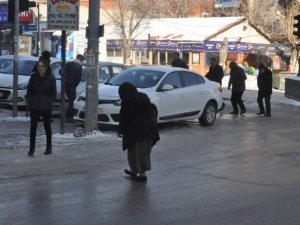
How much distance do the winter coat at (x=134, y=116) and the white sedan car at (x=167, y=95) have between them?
14.8 ft

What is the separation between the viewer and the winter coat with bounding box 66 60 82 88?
50.4ft

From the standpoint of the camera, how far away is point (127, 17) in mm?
58000

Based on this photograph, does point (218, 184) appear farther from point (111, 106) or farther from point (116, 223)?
point (111, 106)

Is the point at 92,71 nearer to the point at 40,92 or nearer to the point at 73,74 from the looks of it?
the point at 73,74

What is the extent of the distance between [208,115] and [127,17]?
4300 centimetres

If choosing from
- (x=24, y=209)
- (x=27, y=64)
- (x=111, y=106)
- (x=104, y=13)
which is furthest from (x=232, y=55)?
(x=24, y=209)

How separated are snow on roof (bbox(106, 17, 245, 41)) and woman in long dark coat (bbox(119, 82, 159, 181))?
4466cm

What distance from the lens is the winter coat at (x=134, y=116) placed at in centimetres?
878

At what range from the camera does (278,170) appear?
10.0 m

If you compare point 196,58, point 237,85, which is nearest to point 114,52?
point 196,58

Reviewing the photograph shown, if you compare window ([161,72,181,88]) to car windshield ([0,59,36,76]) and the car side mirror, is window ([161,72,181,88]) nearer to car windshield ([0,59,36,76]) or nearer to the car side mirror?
the car side mirror

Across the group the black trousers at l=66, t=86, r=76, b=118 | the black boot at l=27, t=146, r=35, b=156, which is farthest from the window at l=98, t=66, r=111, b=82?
the black boot at l=27, t=146, r=35, b=156

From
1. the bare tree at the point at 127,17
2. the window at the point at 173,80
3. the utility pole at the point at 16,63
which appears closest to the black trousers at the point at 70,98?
the utility pole at the point at 16,63

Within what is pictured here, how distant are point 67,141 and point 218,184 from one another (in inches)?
174
